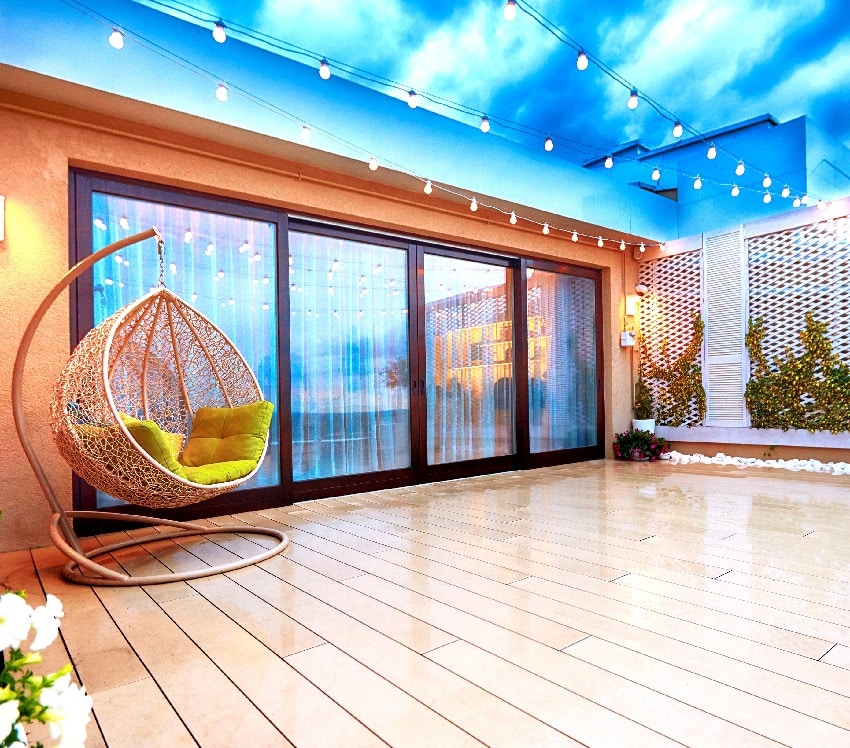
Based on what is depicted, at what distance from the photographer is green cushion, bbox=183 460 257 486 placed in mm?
3102

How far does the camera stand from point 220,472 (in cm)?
321

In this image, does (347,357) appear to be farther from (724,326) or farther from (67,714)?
(67,714)

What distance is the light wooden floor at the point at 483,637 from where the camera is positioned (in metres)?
1.56

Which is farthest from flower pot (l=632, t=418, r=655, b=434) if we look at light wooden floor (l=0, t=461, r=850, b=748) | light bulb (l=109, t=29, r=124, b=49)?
light bulb (l=109, t=29, r=124, b=49)

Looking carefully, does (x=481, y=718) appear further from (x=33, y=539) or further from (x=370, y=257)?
(x=370, y=257)

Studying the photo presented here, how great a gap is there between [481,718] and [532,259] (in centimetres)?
568

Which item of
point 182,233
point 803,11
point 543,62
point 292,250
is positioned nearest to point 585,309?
point 543,62

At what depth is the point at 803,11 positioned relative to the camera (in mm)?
5453

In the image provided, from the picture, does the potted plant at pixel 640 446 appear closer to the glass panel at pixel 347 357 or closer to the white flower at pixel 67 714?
the glass panel at pixel 347 357

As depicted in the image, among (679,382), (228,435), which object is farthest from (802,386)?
(228,435)

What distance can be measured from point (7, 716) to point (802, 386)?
7.16 m

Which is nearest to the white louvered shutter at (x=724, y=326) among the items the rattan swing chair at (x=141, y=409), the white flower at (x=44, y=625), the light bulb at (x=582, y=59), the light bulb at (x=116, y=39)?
the light bulb at (x=582, y=59)

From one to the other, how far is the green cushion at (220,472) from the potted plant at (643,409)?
5323 mm

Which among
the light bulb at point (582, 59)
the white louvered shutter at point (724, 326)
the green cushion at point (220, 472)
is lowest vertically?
the green cushion at point (220, 472)
